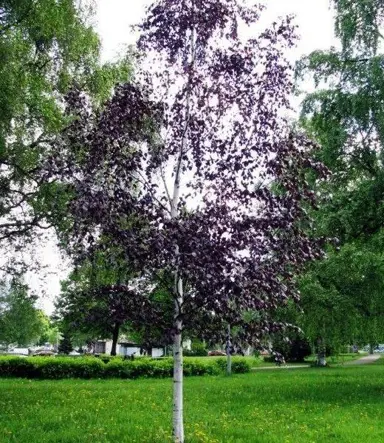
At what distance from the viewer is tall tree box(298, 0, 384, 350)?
1485cm

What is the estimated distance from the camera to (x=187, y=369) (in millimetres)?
29609

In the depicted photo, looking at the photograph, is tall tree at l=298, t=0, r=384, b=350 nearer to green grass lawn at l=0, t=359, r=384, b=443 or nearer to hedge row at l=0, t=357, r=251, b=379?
green grass lawn at l=0, t=359, r=384, b=443

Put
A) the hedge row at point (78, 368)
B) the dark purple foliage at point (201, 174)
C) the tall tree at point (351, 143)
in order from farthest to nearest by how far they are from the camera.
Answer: the hedge row at point (78, 368) < the tall tree at point (351, 143) < the dark purple foliage at point (201, 174)

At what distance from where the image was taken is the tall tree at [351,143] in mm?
14852

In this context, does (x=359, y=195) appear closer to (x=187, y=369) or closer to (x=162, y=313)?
(x=162, y=313)

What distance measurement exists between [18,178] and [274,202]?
26.8ft

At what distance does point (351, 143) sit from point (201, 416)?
8.89 meters

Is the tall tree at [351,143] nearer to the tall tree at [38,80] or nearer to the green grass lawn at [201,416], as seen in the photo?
the green grass lawn at [201,416]

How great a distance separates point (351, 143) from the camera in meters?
15.8

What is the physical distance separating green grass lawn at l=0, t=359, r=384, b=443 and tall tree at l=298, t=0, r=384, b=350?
3.85 metres

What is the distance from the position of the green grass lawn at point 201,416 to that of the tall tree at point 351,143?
3847mm

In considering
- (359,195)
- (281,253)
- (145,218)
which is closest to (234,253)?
(281,253)

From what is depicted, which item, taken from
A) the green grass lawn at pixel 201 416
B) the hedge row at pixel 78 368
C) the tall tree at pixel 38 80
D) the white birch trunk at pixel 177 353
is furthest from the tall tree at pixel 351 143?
the hedge row at pixel 78 368

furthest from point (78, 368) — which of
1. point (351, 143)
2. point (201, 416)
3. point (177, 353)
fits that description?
point (177, 353)
